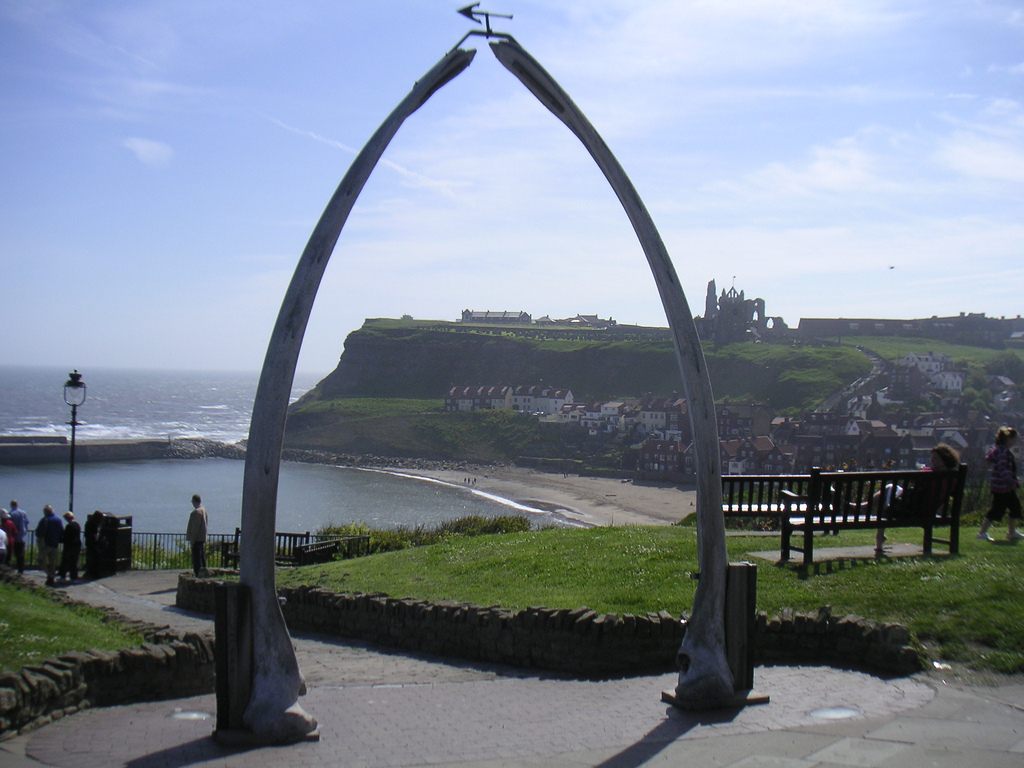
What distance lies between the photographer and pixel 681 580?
1040 centimetres

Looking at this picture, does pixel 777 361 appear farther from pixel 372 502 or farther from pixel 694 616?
pixel 694 616

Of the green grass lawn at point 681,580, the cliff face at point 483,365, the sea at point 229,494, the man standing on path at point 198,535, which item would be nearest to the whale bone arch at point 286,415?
the green grass lawn at point 681,580

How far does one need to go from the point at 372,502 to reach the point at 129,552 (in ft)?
168

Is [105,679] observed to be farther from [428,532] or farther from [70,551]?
[428,532]

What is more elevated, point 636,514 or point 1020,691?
point 1020,691

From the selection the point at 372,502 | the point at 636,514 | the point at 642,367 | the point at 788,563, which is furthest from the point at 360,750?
the point at 642,367

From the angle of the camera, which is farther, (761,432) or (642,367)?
(642,367)

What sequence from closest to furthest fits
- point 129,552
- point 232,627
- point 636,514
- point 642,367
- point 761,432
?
point 232,627
point 129,552
point 636,514
point 761,432
point 642,367

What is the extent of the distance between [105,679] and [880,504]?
7631 mm

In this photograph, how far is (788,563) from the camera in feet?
34.5

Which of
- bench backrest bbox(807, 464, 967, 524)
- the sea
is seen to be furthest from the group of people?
the sea

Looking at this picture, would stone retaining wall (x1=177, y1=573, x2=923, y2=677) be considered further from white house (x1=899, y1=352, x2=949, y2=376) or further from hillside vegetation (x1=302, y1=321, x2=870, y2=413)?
white house (x1=899, y1=352, x2=949, y2=376)

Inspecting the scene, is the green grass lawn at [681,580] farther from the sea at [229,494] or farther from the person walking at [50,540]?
the sea at [229,494]

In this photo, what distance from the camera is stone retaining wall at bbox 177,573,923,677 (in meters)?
7.88
